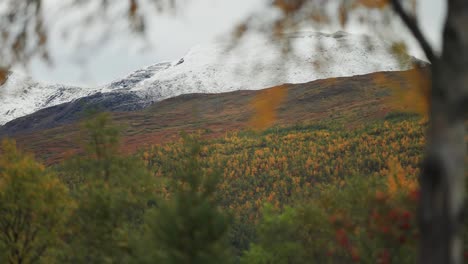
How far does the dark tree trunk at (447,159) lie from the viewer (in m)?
2.04

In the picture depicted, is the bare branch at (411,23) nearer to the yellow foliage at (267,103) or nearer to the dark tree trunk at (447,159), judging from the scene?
the dark tree trunk at (447,159)

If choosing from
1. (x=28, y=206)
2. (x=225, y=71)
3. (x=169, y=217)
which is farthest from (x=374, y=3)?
(x=225, y=71)

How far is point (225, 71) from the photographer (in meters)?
112

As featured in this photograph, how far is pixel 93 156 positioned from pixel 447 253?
1122 cm

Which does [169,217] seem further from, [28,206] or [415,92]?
[28,206]

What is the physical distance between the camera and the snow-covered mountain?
9.75ft

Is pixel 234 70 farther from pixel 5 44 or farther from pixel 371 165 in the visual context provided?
pixel 371 165

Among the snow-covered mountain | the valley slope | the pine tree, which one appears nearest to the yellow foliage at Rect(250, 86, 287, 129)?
the snow-covered mountain

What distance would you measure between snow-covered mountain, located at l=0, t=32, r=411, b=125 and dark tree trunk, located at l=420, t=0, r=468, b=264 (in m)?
0.80

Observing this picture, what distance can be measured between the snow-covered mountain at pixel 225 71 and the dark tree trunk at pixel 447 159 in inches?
31.3

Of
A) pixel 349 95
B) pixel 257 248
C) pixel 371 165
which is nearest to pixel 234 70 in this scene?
pixel 257 248

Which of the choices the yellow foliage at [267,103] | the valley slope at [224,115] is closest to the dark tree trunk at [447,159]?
the yellow foliage at [267,103]

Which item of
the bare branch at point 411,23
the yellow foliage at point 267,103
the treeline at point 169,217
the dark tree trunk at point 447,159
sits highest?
the bare branch at point 411,23

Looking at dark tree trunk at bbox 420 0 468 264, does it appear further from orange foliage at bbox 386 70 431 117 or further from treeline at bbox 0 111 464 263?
treeline at bbox 0 111 464 263
